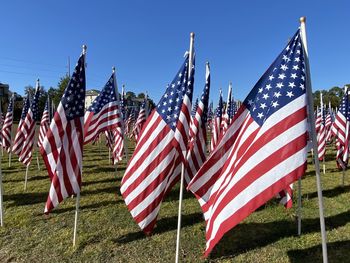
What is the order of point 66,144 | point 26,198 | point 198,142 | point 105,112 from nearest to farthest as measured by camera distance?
point 66,144 → point 198,142 → point 105,112 → point 26,198

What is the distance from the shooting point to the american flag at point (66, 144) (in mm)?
6562

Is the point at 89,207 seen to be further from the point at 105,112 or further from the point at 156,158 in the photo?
the point at 156,158

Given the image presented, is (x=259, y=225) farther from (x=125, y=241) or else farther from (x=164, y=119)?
(x=164, y=119)

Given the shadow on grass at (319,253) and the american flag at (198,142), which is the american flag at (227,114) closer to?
the american flag at (198,142)

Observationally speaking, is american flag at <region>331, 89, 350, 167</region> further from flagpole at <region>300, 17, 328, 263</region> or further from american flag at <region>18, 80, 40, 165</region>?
american flag at <region>18, 80, 40, 165</region>

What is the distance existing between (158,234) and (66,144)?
9.42 feet

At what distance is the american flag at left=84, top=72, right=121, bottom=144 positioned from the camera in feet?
34.1

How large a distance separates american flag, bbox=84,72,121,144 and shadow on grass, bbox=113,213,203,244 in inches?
139

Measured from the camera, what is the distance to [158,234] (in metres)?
7.59

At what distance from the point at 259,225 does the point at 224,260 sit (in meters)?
2.14

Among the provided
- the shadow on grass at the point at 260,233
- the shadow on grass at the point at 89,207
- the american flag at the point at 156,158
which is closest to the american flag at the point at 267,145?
the american flag at the point at 156,158

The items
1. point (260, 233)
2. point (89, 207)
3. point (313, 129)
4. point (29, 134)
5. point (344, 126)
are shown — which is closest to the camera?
point (313, 129)

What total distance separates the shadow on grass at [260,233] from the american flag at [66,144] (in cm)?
316

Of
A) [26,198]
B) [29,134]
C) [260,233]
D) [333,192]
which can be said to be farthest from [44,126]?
[333,192]
